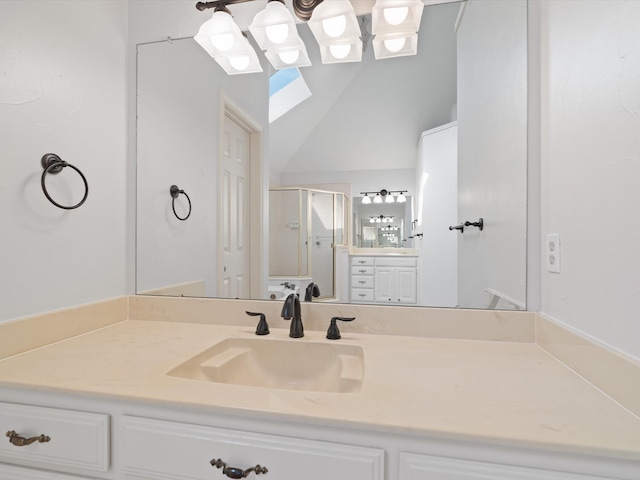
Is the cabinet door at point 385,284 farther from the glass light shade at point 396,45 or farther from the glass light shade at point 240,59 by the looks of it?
the glass light shade at point 240,59

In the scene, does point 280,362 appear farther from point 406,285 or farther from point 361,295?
point 406,285

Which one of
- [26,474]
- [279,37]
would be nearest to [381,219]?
[279,37]

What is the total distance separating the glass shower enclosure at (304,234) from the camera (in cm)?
136

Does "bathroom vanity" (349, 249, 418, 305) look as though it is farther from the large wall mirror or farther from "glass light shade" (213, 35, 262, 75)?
"glass light shade" (213, 35, 262, 75)

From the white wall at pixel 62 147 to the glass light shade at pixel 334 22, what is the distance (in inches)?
32.4

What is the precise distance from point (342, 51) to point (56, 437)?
1.48 m

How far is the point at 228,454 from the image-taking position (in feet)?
2.20

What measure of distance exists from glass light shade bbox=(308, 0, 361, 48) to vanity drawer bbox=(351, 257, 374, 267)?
2.82 feet

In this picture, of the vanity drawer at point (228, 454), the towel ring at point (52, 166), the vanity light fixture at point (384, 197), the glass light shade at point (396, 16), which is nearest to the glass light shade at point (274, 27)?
the glass light shade at point (396, 16)

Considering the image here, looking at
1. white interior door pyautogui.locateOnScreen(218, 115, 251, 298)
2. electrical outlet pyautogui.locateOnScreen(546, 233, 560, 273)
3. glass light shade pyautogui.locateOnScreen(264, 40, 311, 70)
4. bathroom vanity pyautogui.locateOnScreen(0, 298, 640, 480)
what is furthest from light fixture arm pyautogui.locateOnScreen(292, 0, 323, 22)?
bathroom vanity pyautogui.locateOnScreen(0, 298, 640, 480)

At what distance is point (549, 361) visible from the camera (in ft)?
2.95

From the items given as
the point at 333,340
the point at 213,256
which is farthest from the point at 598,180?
the point at 213,256

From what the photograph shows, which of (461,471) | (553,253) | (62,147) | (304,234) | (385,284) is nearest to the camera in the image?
(461,471)

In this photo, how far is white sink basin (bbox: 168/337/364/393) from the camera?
101 centimetres
